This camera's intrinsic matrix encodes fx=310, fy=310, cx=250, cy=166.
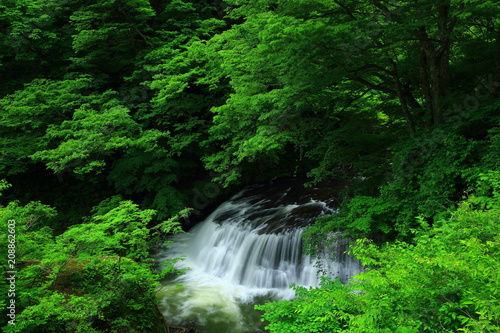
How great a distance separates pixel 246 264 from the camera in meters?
10.1

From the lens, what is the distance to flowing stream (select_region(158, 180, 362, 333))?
8430 millimetres

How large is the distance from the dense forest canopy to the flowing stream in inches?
64.9

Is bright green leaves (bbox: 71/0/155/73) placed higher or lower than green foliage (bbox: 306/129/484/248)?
higher

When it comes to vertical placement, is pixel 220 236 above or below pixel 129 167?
below

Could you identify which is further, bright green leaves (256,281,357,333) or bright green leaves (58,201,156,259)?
bright green leaves (58,201,156,259)

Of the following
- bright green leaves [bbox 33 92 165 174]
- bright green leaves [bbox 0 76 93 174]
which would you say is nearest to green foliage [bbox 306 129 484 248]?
bright green leaves [bbox 33 92 165 174]

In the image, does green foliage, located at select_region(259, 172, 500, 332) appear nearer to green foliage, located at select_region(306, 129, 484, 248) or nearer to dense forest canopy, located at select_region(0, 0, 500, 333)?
dense forest canopy, located at select_region(0, 0, 500, 333)

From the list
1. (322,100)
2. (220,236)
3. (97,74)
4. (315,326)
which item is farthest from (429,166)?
(97,74)

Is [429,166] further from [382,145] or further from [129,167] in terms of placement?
[129,167]

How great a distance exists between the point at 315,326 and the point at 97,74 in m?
14.5

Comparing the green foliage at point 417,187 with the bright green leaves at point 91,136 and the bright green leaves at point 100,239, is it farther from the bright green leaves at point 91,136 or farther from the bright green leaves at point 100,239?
the bright green leaves at point 91,136

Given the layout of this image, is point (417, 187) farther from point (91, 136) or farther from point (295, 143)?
point (91, 136)

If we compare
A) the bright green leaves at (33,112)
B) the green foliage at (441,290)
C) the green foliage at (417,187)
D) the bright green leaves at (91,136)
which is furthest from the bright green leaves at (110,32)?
the green foliage at (441,290)

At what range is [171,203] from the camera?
41.6ft
